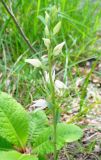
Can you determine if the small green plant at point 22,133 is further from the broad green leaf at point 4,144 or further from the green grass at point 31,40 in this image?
the green grass at point 31,40

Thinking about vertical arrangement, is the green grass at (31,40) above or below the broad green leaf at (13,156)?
above

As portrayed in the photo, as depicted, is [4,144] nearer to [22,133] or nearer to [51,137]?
[22,133]

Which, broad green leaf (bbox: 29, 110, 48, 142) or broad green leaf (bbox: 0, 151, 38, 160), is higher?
broad green leaf (bbox: 29, 110, 48, 142)

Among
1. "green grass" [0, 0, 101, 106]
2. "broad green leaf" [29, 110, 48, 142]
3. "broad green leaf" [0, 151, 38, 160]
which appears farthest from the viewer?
"green grass" [0, 0, 101, 106]

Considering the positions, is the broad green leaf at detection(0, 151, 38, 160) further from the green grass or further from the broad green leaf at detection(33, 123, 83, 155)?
the green grass

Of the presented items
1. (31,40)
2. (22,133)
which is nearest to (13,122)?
(22,133)

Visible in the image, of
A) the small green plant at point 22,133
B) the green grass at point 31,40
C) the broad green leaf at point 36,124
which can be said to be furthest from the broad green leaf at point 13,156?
the green grass at point 31,40

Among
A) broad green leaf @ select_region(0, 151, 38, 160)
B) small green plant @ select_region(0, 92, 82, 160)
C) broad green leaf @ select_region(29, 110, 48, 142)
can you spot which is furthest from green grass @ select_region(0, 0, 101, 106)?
broad green leaf @ select_region(0, 151, 38, 160)
